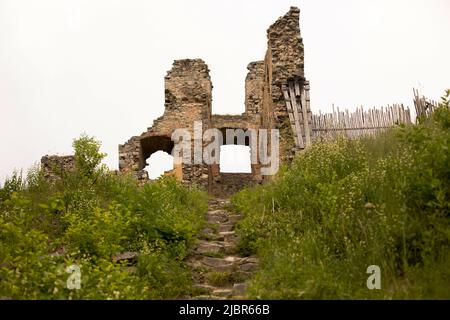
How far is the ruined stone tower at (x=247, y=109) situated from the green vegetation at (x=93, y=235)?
3.92 meters

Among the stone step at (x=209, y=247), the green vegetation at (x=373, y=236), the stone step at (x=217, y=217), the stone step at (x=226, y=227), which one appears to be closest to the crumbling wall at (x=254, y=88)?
the stone step at (x=217, y=217)

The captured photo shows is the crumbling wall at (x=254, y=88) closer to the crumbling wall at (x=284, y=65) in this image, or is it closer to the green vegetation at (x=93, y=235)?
the crumbling wall at (x=284, y=65)

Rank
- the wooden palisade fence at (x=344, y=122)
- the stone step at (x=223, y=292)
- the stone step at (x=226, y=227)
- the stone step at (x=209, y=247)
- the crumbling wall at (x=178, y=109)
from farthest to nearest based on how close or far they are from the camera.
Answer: the crumbling wall at (x=178, y=109) → the wooden palisade fence at (x=344, y=122) → the stone step at (x=226, y=227) → the stone step at (x=209, y=247) → the stone step at (x=223, y=292)

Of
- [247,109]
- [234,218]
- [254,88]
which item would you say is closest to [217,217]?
[234,218]

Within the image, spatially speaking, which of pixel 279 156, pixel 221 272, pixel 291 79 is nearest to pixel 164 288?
pixel 221 272

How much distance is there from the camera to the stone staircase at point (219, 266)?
545cm

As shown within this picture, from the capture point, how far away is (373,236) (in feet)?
16.0

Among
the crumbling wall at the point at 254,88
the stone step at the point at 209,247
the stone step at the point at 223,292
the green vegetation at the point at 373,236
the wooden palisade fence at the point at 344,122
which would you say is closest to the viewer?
the green vegetation at the point at 373,236

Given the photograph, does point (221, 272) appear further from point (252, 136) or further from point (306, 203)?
point (252, 136)

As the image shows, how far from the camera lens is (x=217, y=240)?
25.6 ft
